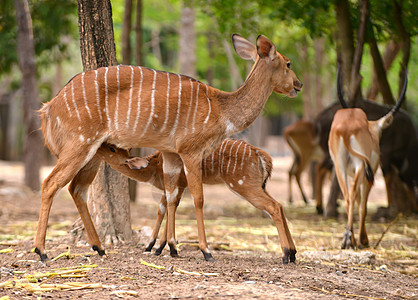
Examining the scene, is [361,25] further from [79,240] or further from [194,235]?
[79,240]

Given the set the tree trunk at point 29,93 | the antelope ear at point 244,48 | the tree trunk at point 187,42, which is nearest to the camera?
the antelope ear at point 244,48

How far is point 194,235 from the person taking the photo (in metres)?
7.22

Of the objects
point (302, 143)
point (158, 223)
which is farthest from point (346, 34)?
point (158, 223)

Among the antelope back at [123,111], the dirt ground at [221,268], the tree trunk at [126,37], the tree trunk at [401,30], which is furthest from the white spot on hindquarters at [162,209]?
the tree trunk at [401,30]

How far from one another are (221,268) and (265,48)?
2.02m

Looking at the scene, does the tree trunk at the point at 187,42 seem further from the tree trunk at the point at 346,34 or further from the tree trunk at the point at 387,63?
the tree trunk at the point at 346,34

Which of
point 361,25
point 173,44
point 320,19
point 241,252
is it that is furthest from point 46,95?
point 241,252

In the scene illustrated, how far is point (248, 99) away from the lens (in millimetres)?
5012

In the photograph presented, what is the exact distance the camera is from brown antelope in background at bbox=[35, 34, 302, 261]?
4.61m

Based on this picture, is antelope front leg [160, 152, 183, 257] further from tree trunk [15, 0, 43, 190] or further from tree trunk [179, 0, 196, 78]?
tree trunk [179, 0, 196, 78]

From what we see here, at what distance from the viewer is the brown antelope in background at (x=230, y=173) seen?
16.5 feet

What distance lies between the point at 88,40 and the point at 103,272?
2473 mm

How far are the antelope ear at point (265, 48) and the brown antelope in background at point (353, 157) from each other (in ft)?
6.36

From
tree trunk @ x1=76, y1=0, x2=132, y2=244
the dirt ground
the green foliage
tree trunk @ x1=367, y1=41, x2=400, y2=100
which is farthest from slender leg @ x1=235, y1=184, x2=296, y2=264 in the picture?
the green foliage
